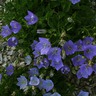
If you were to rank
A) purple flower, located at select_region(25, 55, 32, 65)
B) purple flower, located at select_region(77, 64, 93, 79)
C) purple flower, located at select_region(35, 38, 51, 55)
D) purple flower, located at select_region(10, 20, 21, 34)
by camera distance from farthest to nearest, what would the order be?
purple flower, located at select_region(25, 55, 32, 65) → purple flower, located at select_region(10, 20, 21, 34) → purple flower, located at select_region(77, 64, 93, 79) → purple flower, located at select_region(35, 38, 51, 55)

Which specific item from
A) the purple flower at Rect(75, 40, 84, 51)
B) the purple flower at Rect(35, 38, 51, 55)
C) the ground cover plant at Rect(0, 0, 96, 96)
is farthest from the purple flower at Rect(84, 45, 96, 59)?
the purple flower at Rect(35, 38, 51, 55)

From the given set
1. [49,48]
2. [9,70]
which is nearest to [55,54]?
[49,48]

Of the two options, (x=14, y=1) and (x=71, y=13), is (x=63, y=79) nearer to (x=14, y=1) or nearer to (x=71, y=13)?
(x=71, y=13)

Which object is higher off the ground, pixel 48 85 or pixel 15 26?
pixel 15 26

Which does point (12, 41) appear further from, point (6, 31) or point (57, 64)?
point (57, 64)

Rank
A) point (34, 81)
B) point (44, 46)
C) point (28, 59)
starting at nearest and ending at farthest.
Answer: point (44, 46) < point (34, 81) < point (28, 59)

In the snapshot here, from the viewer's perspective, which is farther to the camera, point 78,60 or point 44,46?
point 78,60

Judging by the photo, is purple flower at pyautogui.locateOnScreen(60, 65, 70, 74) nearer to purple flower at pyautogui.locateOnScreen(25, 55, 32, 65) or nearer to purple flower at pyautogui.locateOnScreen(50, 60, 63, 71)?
purple flower at pyautogui.locateOnScreen(50, 60, 63, 71)
